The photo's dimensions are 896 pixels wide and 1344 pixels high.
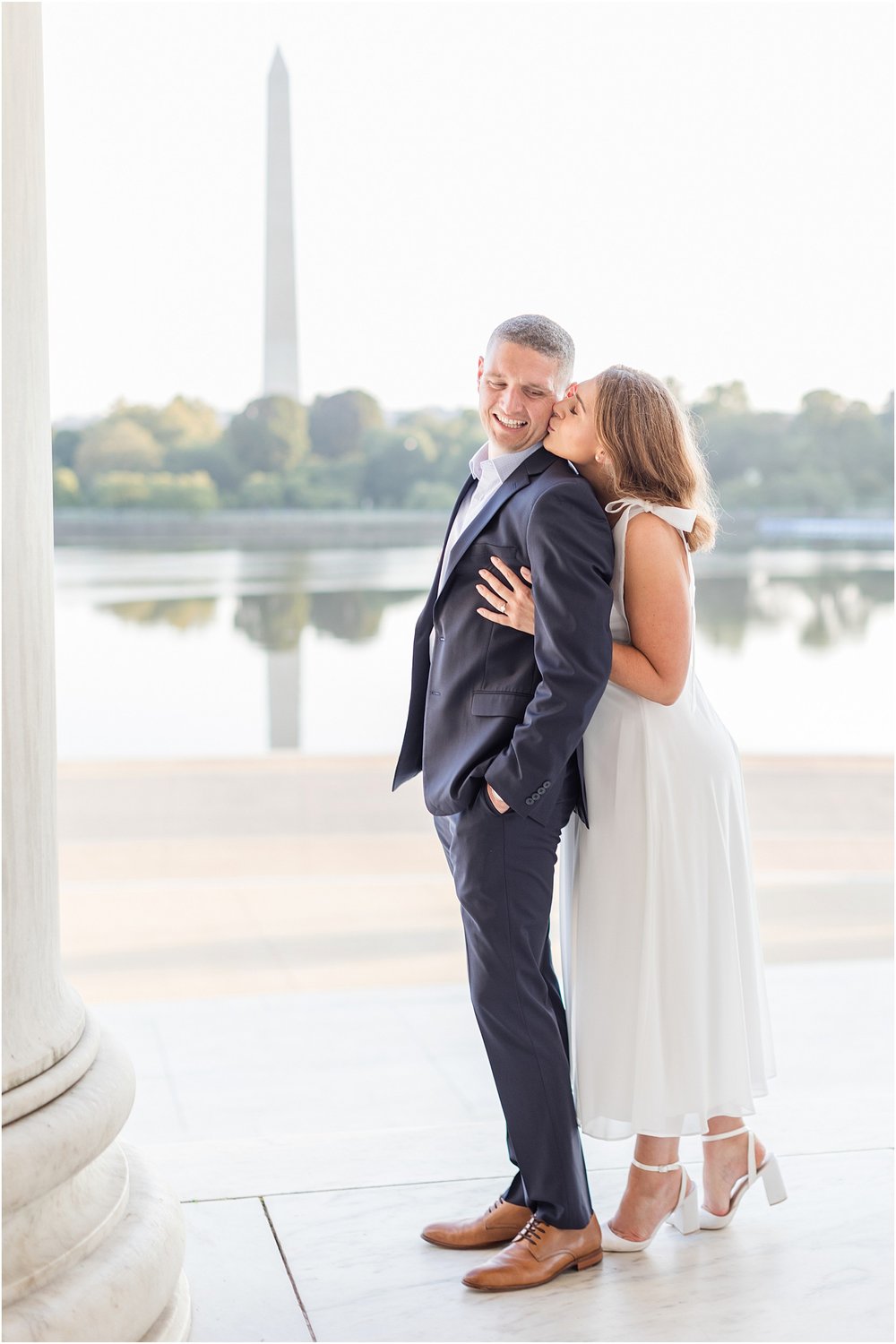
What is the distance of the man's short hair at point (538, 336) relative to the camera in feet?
6.48

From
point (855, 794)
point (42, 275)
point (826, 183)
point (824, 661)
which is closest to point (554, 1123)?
point (42, 275)

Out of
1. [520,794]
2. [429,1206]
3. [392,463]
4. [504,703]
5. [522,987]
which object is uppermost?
[392,463]

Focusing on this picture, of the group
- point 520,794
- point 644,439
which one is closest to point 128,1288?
point 520,794

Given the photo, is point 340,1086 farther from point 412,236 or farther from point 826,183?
point 826,183

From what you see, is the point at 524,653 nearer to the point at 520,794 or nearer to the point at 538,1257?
the point at 520,794

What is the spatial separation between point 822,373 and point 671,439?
29.2 feet

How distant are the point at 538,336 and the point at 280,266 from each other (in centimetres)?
862

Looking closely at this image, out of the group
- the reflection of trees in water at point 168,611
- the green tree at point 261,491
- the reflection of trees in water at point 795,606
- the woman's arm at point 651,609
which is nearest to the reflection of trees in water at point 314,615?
the reflection of trees in water at point 168,611

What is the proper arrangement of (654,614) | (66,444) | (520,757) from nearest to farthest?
(520,757), (654,614), (66,444)

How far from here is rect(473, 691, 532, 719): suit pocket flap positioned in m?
1.90

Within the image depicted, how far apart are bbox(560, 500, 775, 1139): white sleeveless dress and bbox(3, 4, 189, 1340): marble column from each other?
760 millimetres

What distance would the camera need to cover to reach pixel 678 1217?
2.11 metres

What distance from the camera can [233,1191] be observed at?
223cm

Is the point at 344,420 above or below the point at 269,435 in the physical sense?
above
